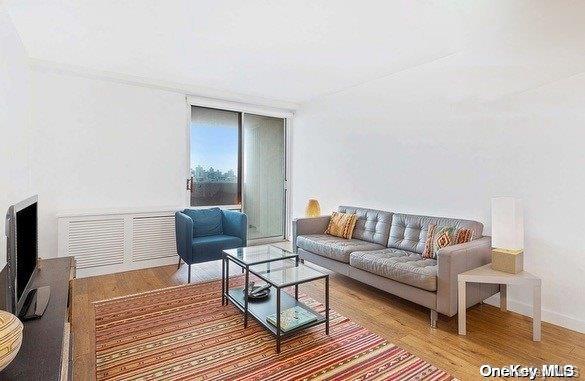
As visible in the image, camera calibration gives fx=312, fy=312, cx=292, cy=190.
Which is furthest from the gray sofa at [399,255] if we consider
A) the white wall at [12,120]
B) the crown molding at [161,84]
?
the white wall at [12,120]

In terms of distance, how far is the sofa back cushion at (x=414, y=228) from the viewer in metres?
3.01

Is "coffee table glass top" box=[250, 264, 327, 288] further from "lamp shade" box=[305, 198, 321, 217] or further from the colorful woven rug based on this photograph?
"lamp shade" box=[305, 198, 321, 217]

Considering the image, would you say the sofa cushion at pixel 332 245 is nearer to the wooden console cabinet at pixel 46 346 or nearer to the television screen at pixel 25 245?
the wooden console cabinet at pixel 46 346

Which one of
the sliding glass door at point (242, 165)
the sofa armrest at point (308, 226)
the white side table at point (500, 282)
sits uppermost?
the sliding glass door at point (242, 165)

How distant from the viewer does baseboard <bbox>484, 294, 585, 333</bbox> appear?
97.9 inches

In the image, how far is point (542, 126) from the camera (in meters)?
2.66

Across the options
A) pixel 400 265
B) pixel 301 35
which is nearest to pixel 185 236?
pixel 400 265

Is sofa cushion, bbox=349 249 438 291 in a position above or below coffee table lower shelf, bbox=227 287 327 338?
above

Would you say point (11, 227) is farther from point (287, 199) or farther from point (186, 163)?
point (287, 199)

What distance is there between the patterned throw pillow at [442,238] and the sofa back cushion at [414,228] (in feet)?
0.27

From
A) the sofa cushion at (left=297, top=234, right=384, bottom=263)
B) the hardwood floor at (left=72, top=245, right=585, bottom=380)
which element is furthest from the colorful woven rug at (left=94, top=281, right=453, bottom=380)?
the sofa cushion at (left=297, top=234, right=384, bottom=263)

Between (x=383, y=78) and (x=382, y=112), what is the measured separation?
42 cm

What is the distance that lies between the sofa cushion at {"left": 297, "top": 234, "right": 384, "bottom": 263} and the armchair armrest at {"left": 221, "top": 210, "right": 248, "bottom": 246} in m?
0.70

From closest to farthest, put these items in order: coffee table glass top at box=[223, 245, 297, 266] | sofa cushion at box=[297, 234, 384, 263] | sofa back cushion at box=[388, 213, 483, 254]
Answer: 1. coffee table glass top at box=[223, 245, 297, 266]
2. sofa back cushion at box=[388, 213, 483, 254]
3. sofa cushion at box=[297, 234, 384, 263]
